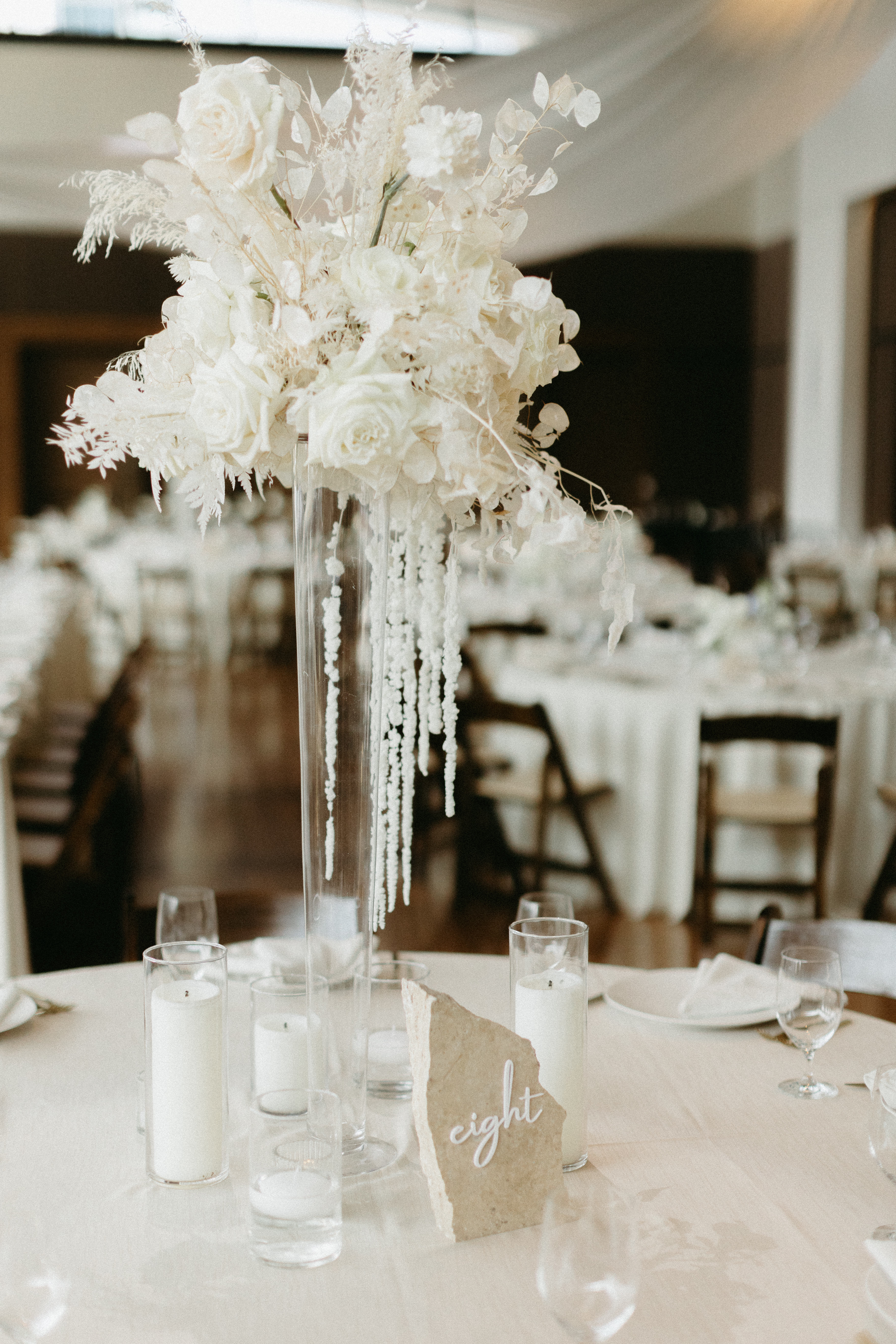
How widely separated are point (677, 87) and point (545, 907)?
9115 millimetres

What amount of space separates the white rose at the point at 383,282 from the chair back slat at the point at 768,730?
9.27 feet

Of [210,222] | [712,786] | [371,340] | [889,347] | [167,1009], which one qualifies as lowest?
[712,786]

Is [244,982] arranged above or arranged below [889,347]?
below

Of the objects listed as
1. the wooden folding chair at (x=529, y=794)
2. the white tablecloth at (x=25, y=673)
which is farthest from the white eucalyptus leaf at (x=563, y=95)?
the wooden folding chair at (x=529, y=794)

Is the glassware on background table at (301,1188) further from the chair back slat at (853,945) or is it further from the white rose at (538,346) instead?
the chair back slat at (853,945)

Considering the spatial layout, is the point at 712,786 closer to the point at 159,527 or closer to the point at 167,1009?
the point at 167,1009

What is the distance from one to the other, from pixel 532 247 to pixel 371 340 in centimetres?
1038

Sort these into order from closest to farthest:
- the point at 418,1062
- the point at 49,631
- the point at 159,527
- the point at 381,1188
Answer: the point at 418,1062 → the point at 381,1188 → the point at 49,631 → the point at 159,527

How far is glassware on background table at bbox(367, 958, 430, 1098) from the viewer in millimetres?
1559

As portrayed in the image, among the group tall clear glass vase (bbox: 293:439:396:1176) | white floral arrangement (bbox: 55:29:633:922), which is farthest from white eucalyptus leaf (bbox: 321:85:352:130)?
tall clear glass vase (bbox: 293:439:396:1176)

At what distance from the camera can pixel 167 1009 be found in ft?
4.29

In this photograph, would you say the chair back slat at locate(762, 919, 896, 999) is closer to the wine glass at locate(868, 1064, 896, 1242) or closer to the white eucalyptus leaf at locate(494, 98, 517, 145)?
the wine glass at locate(868, 1064, 896, 1242)

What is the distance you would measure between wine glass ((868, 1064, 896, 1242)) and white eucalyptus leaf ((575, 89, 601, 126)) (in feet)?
3.25

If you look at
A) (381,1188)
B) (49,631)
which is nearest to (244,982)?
(381,1188)
